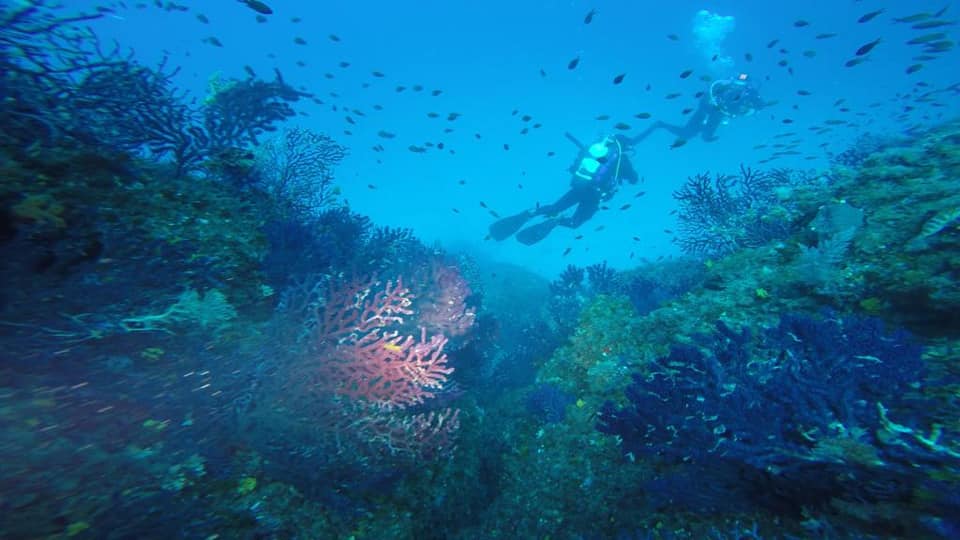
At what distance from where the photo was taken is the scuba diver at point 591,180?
42.0 feet

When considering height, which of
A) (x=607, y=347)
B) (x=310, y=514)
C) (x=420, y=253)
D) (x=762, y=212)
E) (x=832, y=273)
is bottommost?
(x=310, y=514)

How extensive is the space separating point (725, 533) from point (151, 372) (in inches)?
200

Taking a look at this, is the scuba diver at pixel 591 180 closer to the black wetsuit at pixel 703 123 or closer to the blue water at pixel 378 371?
the black wetsuit at pixel 703 123

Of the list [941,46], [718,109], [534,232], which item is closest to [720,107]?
[718,109]

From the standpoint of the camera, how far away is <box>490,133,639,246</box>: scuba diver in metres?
12.8

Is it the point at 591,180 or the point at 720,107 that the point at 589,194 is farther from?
the point at 720,107

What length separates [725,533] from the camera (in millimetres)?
2826

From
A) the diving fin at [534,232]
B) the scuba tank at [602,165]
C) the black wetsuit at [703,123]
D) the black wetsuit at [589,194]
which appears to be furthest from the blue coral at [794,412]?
the black wetsuit at [703,123]

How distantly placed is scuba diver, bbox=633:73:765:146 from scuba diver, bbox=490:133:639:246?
203cm

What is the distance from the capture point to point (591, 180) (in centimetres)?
1300

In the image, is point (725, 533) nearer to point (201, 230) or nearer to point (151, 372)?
point (151, 372)

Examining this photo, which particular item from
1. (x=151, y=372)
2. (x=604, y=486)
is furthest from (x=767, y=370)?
(x=151, y=372)

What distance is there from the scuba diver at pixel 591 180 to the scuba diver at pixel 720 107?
2031 millimetres

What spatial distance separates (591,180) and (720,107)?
7571 mm
